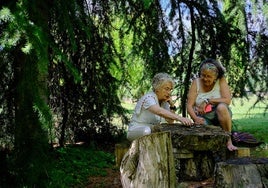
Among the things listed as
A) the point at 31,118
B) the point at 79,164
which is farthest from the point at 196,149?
the point at 31,118

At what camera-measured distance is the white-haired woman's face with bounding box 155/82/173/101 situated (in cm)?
464

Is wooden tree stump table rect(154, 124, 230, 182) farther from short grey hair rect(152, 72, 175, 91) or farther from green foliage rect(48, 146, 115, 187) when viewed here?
green foliage rect(48, 146, 115, 187)

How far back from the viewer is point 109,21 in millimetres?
7391

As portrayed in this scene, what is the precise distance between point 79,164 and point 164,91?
1.96 metres

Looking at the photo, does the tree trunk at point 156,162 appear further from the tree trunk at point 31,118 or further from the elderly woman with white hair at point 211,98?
the elderly woman with white hair at point 211,98

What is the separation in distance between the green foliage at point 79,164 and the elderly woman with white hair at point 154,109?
1.03 metres

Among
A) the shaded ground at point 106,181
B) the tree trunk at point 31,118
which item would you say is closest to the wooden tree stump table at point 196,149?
the shaded ground at point 106,181

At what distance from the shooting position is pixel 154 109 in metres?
4.51

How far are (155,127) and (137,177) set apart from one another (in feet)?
3.02

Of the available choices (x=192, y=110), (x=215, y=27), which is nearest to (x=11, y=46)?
(x=192, y=110)

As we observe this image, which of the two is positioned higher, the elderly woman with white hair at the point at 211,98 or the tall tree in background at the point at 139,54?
the tall tree in background at the point at 139,54

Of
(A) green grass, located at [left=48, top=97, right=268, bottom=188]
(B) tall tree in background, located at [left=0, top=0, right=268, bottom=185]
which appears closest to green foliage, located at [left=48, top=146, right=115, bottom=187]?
(A) green grass, located at [left=48, top=97, right=268, bottom=188]

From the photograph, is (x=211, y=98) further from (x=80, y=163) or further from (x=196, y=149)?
(x=80, y=163)

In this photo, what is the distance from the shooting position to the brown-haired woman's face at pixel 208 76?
521 centimetres
